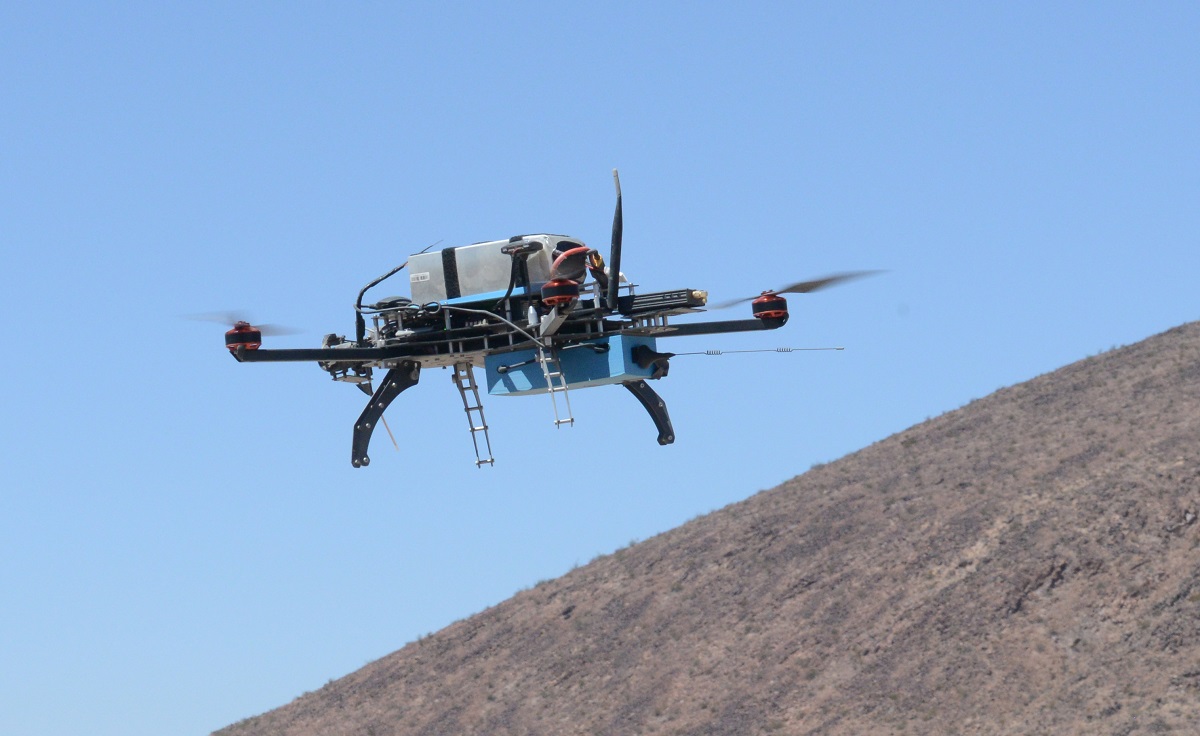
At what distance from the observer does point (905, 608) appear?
74.9 metres

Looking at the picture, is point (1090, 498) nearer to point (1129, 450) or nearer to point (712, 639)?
point (1129, 450)

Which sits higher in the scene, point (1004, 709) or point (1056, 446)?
point (1056, 446)

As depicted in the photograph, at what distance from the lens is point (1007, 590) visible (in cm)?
7181

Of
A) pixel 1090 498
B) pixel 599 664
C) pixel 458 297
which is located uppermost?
pixel 458 297

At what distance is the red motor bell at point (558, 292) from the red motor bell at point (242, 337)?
4155 millimetres

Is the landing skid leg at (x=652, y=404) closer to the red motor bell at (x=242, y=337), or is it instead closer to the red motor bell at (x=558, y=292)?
the red motor bell at (x=558, y=292)

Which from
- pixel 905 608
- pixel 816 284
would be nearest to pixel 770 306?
pixel 816 284

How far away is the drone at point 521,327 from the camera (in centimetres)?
2683

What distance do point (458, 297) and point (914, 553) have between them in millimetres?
55160

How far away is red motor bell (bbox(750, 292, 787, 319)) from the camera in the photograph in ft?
88.2

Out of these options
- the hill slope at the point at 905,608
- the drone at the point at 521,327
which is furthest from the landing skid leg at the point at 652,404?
the hill slope at the point at 905,608

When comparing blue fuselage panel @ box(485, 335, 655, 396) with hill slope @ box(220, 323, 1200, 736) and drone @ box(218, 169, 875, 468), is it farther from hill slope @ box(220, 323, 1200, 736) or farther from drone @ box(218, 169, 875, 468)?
hill slope @ box(220, 323, 1200, 736)

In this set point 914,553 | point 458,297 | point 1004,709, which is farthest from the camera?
point 914,553

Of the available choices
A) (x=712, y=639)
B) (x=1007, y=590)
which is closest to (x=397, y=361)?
(x=1007, y=590)
